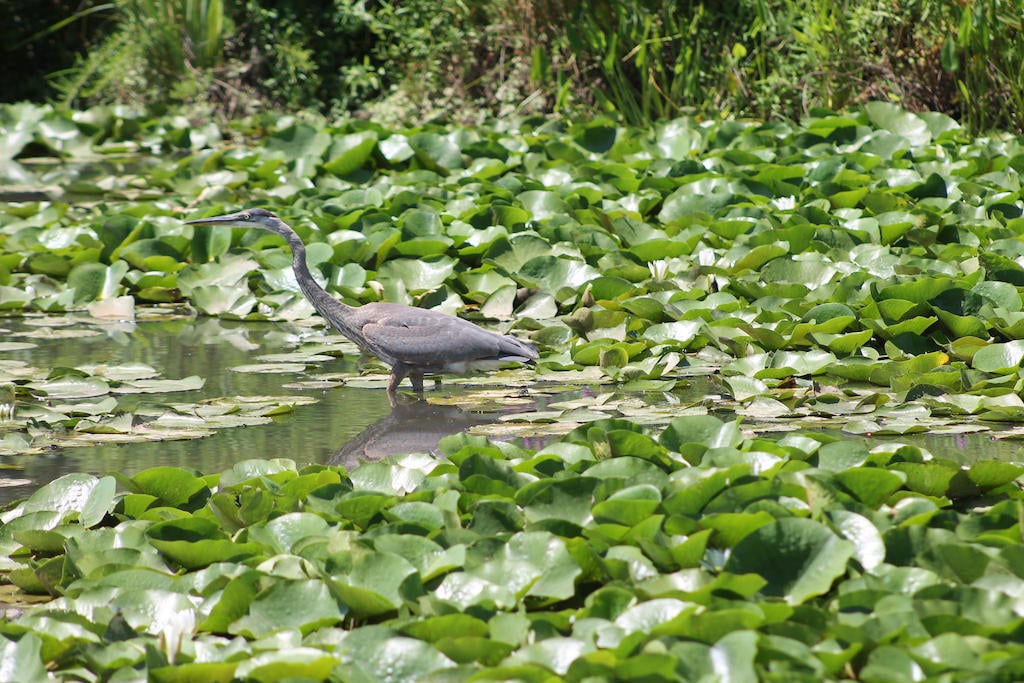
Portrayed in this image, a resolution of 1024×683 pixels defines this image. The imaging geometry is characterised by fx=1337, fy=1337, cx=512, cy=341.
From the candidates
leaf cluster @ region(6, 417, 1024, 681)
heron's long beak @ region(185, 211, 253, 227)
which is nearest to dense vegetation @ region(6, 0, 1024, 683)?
leaf cluster @ region(6, 417, 1024, 681)

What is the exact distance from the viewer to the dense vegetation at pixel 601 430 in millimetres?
2406

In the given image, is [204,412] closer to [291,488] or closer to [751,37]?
[291,488]

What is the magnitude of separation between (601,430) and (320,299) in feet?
6.03

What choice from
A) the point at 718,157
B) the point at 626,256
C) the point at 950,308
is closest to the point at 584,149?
the point at 718,157

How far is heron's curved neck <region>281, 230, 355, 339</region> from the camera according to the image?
16.1ft

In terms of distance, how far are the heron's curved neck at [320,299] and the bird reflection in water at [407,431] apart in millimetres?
407

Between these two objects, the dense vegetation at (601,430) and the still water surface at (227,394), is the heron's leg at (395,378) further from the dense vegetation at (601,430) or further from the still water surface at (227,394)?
the dense vegetation at (601,430)

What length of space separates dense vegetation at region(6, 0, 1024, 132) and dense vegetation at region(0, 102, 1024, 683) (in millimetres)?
750

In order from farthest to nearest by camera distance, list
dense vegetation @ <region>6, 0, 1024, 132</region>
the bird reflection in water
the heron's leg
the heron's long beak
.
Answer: dense vegetation @ <region>6, 0, 1024, 132</region> < the heron's long beak < the heron's leg < the bird reflection in water

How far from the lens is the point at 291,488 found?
3.27m

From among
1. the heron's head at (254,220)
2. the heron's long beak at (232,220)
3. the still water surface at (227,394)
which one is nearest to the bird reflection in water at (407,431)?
the still water surface at (227,394)

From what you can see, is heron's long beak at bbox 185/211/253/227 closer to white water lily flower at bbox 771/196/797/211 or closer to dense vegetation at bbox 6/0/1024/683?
dense vegetation at bbox 6/0/1024/683

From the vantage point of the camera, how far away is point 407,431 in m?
4.39

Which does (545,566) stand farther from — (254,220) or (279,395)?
(254,220)
